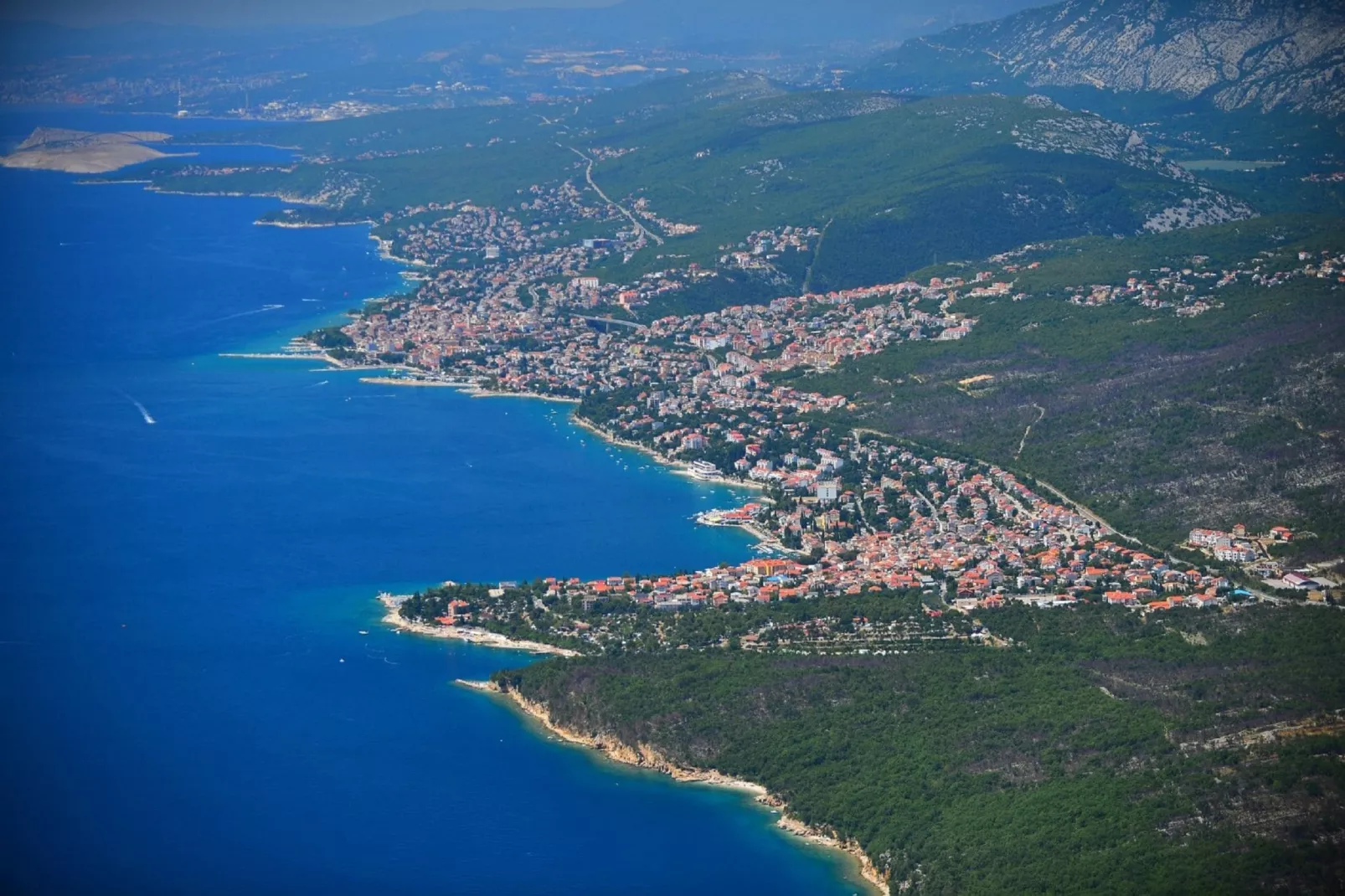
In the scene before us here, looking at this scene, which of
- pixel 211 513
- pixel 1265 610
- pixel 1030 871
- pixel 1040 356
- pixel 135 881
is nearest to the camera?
pixel 1030 871

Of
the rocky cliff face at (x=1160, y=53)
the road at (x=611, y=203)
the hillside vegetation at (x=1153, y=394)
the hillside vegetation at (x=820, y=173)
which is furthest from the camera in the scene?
the rocky cliff face at (x=1160, y=53)

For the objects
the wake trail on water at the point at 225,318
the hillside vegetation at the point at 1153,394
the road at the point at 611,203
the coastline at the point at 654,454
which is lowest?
the road at the point at 611,203

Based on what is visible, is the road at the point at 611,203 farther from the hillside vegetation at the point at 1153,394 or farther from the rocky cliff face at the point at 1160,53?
the rocky cliff face at the point at 1160,53

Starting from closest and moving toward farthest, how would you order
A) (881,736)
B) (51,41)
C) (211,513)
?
1. (881,736)
2. (211,513)
3. (51,41)

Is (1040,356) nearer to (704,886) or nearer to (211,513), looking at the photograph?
(211,513)

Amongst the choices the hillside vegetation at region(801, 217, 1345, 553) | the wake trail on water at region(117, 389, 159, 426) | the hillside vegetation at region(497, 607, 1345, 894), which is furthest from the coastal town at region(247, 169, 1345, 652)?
the wake trail on water at region(117, 389, 159, 426)

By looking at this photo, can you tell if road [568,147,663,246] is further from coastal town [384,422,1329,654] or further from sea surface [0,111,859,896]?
coastal town [384,422,1329,654]

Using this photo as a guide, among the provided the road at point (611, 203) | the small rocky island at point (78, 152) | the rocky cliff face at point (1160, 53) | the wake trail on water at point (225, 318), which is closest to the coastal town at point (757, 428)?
the road at point (611, 203)

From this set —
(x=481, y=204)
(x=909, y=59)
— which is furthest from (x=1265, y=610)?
(x=909, y=59)
